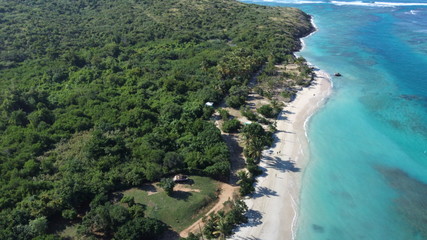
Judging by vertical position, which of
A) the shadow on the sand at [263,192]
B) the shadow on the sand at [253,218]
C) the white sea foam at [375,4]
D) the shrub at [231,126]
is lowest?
the shadow on the sand at [253,218]

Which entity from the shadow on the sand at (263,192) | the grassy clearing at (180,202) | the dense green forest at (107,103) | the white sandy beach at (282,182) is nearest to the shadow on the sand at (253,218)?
the white sandy beach at (282,182)

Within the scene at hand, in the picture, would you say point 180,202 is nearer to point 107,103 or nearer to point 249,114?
point 249,114

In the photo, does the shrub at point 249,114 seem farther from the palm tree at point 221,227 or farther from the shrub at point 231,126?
the palm tree at point 221,227

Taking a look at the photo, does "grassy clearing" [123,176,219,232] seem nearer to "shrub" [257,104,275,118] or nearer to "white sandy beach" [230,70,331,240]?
"white sandy beach" [230,70,331,240]

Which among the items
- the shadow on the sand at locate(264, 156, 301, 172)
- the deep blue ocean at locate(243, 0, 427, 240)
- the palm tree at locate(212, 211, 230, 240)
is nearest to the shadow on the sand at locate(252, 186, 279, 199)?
the deep blue ocean at locate(243, 0, 427, 240)

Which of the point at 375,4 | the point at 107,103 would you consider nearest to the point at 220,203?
the point at 107,103

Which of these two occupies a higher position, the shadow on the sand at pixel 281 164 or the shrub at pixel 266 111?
the shrub at pixel 266 111
